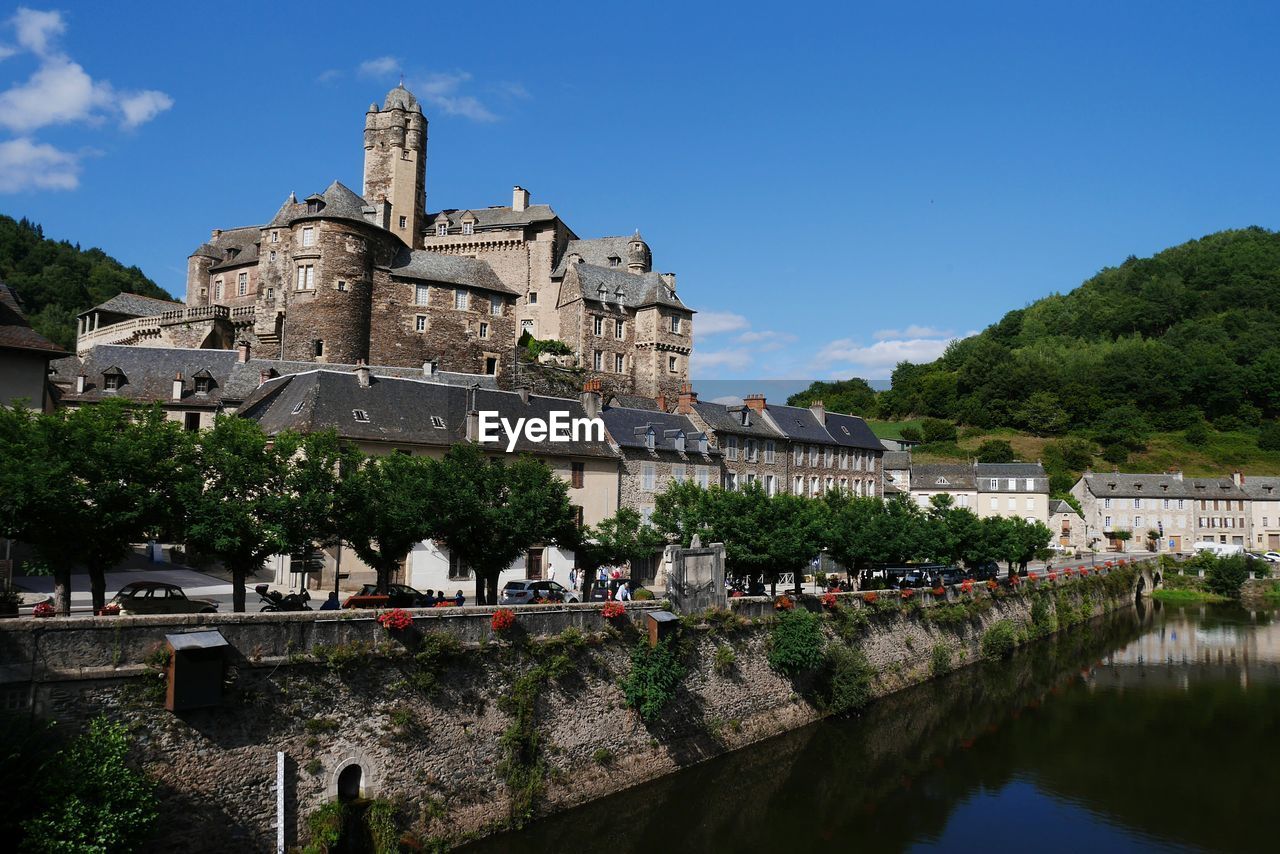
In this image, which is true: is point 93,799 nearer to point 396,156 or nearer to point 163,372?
point 163,372

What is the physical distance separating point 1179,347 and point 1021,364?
1959cm

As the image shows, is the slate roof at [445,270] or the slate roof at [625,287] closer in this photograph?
the slate roof at [445,270]

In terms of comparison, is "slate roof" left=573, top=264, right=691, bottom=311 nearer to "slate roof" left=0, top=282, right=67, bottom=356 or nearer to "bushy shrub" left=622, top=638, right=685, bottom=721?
"slate roof" left=0, top=282, right=67, bottom=356

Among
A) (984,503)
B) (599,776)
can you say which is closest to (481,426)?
(599,776)

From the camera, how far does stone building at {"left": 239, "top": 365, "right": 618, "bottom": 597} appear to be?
30.9 m

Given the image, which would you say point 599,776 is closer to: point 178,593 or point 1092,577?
point 178,593

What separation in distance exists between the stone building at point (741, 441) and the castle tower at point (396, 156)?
2801cm

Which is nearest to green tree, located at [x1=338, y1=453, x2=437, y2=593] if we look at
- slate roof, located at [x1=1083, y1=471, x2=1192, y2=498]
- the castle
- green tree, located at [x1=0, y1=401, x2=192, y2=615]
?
green tree, located at [x1=0, y1=401, x2=192, y2=615]

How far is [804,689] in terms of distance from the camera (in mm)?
24516

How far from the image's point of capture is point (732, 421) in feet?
148

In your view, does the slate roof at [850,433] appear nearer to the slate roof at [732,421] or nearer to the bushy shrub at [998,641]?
the slate roof at [732,421]

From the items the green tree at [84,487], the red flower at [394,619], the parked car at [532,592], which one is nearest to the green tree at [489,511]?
the parked car at [532,592]

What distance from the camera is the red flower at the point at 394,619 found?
48.1 ft

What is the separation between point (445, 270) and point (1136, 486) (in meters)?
56.8
